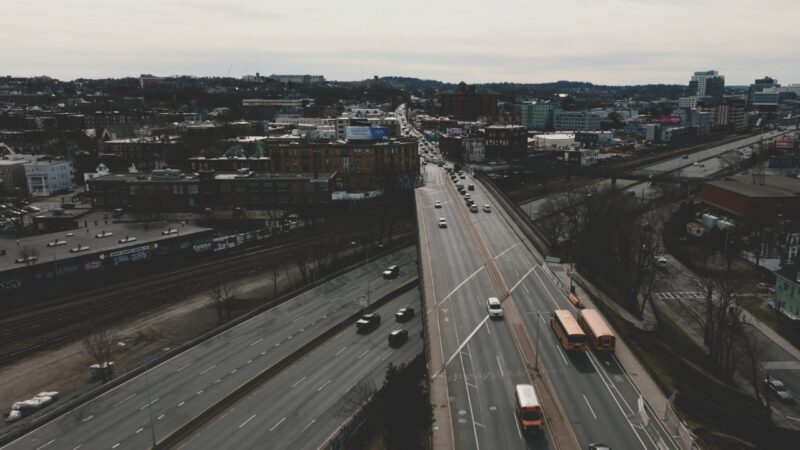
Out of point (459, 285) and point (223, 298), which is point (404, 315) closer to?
point (459, 285)

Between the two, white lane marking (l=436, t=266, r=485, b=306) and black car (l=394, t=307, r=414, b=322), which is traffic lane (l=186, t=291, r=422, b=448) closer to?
black car (l=394, t=307, r=414, b=322)

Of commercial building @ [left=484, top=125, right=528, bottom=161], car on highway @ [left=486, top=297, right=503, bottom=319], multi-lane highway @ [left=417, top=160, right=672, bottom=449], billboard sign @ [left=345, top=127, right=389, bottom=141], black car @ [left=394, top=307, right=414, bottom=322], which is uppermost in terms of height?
billboard sign @ [left=345, top=127, right=389, bottom=141]

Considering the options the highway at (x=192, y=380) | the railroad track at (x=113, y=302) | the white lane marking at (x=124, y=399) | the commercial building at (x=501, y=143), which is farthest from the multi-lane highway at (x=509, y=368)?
the commercial building at (x=501, y=143)

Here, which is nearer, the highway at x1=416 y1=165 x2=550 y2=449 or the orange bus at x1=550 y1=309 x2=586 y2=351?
the highway at x1=416 y1=165 x2=550 y2=449

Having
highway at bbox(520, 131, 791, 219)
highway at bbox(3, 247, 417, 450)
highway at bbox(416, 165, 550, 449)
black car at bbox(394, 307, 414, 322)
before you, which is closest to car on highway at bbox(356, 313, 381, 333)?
black car at bbox(394, 307, 414, 322)

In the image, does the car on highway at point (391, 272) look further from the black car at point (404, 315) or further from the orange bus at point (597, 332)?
the orange bus at point (597, 332)

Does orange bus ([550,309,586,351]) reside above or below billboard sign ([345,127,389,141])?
below

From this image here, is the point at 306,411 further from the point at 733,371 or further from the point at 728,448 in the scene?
the point at 733,371

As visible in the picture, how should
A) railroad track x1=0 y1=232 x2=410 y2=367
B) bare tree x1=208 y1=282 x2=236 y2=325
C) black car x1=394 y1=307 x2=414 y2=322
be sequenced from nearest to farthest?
1. railroad track x1=0 y1=232 x2=410 y2=367
2. black car x1=394 y1=307 x2=414 y2=322
3. bare tree x1=208 y1=282 x2=236 y2=325
